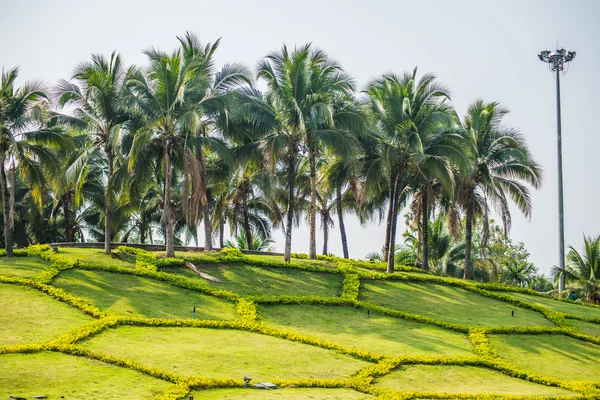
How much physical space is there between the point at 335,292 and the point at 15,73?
1403 cm

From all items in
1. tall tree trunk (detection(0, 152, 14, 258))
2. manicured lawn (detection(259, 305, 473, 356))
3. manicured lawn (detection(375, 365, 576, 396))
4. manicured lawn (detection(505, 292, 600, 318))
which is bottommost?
manicured lawn (detection(375, 365, 576, 396))

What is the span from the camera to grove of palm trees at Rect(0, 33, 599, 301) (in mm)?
29781

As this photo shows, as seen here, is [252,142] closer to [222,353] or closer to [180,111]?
[180,111]

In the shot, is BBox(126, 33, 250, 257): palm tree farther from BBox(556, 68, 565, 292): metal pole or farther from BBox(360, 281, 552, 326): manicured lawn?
BBox(556, 68, 565, 292): metal pole

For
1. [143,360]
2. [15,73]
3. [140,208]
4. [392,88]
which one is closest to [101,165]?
[140,208]

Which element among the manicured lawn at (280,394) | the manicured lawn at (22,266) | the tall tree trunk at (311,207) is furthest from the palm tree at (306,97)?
the manicured lawn at (280,394)

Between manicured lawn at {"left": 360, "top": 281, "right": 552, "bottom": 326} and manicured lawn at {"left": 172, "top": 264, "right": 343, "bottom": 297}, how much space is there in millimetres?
1383

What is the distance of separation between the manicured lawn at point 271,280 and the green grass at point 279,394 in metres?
9.54

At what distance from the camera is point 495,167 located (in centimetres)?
3575

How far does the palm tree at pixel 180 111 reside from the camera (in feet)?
97.9

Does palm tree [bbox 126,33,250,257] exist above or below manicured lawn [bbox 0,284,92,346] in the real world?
above

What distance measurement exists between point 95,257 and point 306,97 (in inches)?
397

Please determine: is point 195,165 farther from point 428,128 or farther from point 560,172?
point 560,172

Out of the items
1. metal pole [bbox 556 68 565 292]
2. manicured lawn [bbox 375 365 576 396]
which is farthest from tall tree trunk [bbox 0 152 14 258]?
metal pole [bbox 556 68 565 292]
